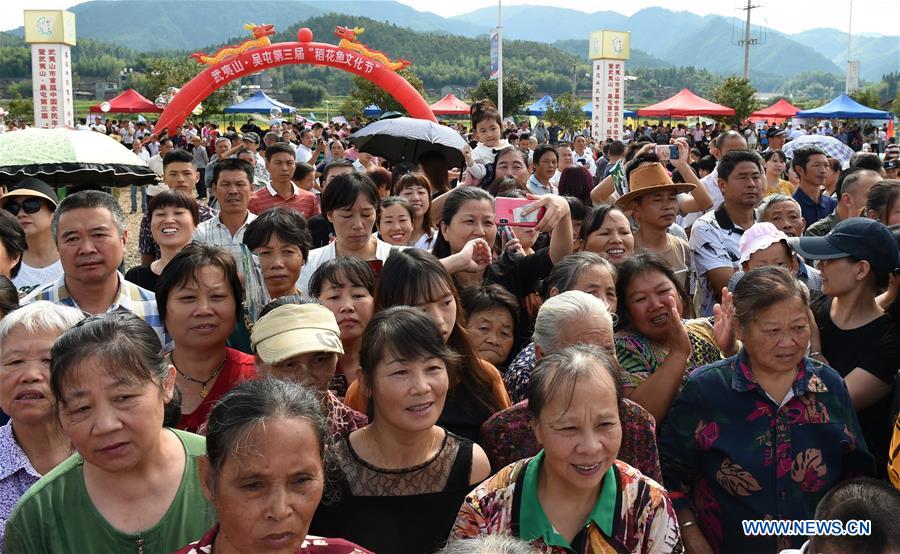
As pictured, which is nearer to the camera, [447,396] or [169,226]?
[447,396]

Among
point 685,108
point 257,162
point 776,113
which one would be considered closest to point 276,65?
point 257,162

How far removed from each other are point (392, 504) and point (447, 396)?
570 mm

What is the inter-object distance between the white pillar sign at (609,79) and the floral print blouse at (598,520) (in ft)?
77.8

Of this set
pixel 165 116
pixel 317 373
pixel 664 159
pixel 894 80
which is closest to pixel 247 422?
pixel 317 373

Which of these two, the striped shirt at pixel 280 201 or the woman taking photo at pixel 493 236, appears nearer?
the woman taking photo at pixel 493 236

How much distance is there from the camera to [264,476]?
1.83m

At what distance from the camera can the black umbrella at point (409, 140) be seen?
727 centimetres

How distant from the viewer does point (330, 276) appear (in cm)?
337

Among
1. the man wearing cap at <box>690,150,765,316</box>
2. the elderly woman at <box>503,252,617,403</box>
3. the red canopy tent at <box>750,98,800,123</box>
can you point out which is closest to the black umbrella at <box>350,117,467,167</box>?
the man wearing cap at <box>690,150,765,316</box>

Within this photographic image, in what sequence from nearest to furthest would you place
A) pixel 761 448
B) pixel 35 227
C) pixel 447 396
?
pixel 761 448 → pixel 447 396 → pixel 35 227

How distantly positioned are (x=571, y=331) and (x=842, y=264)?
1.31 m

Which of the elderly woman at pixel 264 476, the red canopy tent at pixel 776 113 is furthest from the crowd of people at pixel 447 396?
the red canopy tent at pixel 776 113

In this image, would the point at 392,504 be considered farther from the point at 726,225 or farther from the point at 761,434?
the point at 726,225

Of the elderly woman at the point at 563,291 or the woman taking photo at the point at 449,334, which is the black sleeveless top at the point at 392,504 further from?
the elderly woman at the point at 563,291
